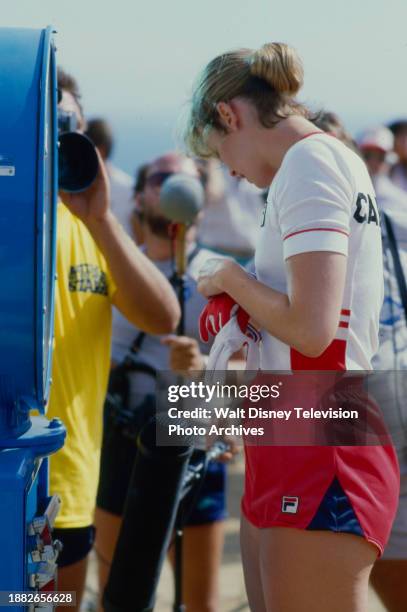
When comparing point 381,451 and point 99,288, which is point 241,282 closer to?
point 381,451

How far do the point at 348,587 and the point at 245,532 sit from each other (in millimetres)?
293

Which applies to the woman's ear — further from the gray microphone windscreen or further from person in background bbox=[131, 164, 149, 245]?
person in background bbox=[131, 164, 149, 245]

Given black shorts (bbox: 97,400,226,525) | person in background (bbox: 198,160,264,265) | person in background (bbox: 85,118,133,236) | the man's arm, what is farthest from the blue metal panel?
person in background (bbox: 198,160,264,265)

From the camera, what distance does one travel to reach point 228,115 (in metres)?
1.86

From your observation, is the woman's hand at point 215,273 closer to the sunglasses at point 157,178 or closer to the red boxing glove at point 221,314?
the red boxing glove at point 221,314

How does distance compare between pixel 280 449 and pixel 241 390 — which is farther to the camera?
pixel 241 390

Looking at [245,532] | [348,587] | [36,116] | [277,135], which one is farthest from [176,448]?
[36,116]

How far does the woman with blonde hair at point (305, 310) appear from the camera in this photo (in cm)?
165

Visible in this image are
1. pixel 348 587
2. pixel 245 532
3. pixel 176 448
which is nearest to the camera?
pixel 348 587

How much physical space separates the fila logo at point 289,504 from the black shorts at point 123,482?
4.21 feet

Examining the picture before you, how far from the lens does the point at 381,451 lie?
1768 mm

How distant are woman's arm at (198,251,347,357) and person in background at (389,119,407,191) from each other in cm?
549

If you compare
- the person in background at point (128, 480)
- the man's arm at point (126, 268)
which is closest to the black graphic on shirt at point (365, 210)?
the man's arm at point (126, 268)

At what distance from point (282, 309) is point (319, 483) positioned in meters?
0.32
